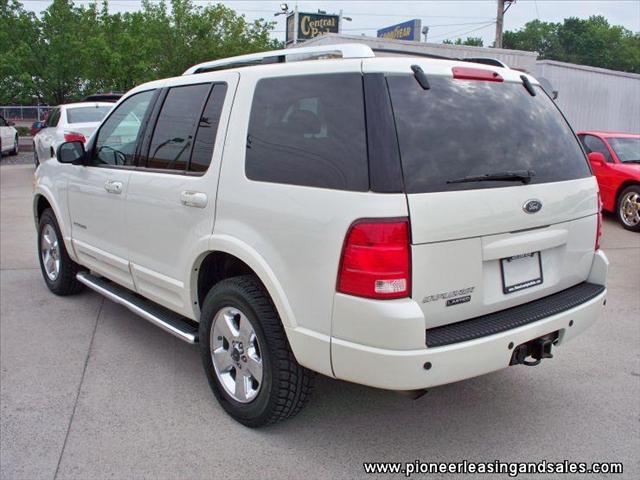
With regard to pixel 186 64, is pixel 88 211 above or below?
below

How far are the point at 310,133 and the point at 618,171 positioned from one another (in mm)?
8395

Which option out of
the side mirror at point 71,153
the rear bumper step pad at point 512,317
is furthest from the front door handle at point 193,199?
the side mirror at point 71,153

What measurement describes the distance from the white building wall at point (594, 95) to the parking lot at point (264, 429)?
631 inches

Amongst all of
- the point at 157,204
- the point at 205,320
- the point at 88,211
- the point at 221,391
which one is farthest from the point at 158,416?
the point at 88,211

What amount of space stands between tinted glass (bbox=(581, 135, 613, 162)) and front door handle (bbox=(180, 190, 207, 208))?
8.81 metres

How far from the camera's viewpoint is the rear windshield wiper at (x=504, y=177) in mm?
2714

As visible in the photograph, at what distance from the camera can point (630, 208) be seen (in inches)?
370

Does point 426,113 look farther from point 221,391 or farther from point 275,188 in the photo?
point 221,391

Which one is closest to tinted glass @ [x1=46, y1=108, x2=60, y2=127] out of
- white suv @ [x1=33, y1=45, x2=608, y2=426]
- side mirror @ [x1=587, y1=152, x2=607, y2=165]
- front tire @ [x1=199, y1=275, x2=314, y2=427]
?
white suv @ [x1=33, y1=45, x2=608, y2=426]

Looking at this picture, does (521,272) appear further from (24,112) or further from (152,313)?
(24,112)

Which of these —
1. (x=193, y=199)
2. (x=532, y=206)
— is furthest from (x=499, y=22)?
(x=193, y=199)

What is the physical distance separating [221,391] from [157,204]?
1.23 m

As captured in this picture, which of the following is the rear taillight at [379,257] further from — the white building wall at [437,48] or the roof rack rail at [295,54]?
the white building wall at [437,48]

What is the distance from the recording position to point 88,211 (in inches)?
182
